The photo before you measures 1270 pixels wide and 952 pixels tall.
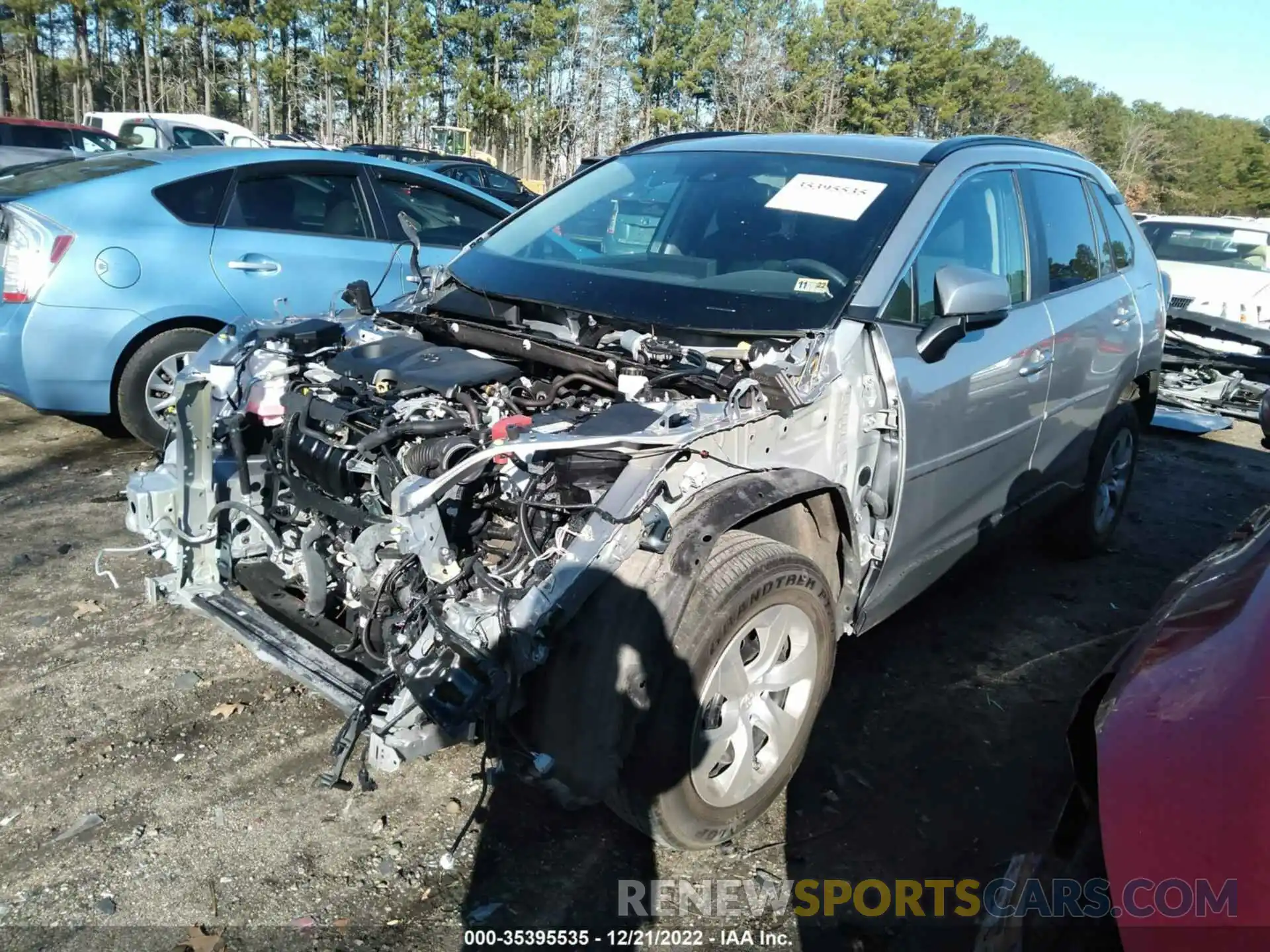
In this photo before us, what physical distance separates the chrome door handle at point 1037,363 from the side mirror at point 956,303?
1.68 feet

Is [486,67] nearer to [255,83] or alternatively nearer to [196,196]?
[255,83]

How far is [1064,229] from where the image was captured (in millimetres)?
4281

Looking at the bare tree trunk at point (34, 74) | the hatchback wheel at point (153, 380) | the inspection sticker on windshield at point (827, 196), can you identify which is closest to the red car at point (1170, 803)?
the inspection sticker on windshield at point (827, 196)

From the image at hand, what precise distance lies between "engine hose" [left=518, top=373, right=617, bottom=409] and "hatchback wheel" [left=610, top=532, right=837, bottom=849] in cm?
67

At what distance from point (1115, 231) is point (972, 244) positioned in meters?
1.77

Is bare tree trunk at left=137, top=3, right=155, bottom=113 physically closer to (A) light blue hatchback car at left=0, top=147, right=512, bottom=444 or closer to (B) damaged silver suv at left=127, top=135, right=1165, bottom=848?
(A) light blue hatchback car at left=0, top=147, right=512, bottom=444

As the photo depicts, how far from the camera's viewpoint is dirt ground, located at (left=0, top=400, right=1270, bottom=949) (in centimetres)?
249

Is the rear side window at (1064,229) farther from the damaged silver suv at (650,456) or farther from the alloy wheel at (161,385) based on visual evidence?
the alloy wheel at (161,385)

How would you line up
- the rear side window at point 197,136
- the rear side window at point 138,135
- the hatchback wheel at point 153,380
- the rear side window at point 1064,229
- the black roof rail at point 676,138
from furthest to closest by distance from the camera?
1. the rear side window at point 197,136
2. the rear side window at point 138,135
3. the hatchback wheel at point 153,380
4. the black roof rail at point 676,138
5. the rear side window at point 1064,229

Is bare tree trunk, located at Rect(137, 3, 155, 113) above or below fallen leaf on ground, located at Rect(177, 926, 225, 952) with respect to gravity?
above

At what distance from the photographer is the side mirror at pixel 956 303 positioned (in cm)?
303

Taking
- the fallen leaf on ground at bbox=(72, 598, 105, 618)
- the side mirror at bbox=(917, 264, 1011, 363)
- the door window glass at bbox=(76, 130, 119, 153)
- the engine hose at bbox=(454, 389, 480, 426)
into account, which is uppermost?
the door window glass at bbox=(76, 130, 119, 153)

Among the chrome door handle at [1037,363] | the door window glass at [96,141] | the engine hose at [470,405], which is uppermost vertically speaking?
the door window glass at [96,141]

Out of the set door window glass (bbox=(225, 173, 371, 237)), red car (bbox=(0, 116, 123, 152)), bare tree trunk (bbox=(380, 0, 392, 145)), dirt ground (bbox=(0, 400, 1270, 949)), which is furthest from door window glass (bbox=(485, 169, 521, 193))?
bare tree trunk (bbox=(380, 0, 392, 145))
